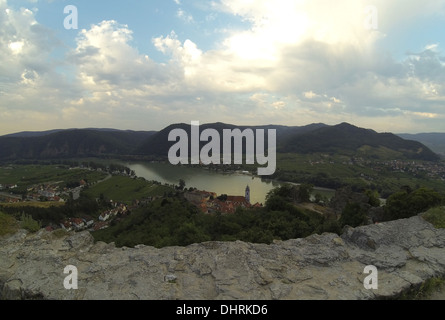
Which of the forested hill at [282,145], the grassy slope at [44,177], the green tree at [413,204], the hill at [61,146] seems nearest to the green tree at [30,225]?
the green tree at [413,204]

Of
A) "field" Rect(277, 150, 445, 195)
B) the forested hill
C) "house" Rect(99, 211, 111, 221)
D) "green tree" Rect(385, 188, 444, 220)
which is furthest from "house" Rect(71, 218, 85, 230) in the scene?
the forested hill

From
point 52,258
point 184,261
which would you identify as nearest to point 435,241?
point 184,261

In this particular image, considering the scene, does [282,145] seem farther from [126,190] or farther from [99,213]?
[99,213]

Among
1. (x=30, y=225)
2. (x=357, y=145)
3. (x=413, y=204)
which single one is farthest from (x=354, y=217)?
(x=357, y=145)

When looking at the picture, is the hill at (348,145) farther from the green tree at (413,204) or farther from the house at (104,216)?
the green tree at (413,204)

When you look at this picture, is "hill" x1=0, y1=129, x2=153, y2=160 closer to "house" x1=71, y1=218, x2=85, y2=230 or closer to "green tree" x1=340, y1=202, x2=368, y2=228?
"house" x1=71, y1=218, x2=85, y2=230
